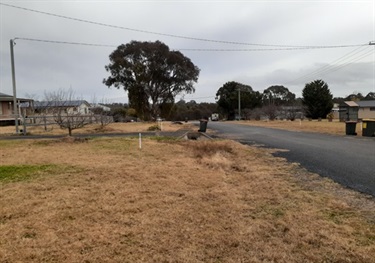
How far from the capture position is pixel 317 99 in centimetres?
5922

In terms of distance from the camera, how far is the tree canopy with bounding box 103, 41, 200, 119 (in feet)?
143

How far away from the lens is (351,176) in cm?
756

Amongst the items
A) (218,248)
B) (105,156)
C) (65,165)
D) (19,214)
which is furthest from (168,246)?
(105,156)

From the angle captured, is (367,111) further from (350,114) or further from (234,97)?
(234,97)

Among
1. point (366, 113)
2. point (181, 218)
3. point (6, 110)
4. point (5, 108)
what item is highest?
point (5, 108)

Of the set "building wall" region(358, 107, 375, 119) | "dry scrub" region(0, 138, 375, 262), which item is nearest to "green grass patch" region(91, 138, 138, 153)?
"dry scrub" region(0, 138, 375, 262)

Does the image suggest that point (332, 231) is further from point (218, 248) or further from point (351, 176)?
point (351, 176)

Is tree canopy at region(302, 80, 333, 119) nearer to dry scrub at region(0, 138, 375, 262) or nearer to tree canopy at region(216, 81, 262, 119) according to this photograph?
tree canopy at region(216, 81, 262, 119)

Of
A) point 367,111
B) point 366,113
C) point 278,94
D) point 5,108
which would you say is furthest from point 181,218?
point 278,94

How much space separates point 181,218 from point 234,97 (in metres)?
79.6

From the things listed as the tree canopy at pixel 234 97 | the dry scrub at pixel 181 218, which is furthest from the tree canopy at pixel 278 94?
the dry scrub at pixel 181 218

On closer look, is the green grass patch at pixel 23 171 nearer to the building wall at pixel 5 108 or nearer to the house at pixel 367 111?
the building wall at pixel 5 108

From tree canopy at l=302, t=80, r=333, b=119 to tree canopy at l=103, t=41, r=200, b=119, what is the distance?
25.9 meters

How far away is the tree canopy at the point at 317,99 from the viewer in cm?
5800
